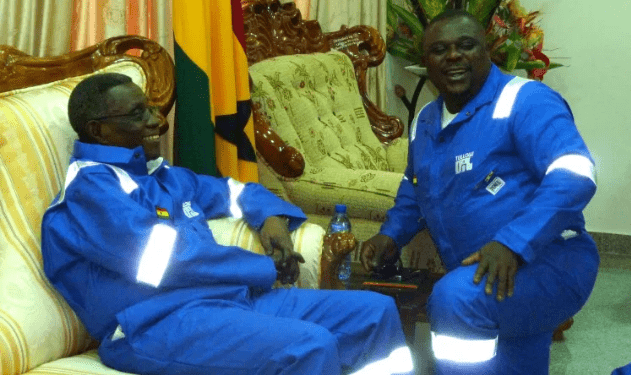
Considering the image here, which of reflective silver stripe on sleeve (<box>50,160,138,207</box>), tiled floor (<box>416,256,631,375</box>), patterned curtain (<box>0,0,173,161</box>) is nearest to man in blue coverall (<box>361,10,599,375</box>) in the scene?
tiled floor (<box>416,256,631,375</box>)

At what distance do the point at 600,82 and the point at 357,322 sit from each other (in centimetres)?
316

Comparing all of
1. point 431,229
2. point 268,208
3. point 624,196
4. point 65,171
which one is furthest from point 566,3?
point 65,171

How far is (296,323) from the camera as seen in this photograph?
1483mm

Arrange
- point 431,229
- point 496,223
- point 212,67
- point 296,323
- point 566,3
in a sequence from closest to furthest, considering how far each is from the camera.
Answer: point 296,323
point 496,223
point 431,229
point 212,67
point 566,3

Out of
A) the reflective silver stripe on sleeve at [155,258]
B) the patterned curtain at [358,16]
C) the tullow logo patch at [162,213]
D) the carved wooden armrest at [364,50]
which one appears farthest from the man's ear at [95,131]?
the patterned curtain at [358,16]

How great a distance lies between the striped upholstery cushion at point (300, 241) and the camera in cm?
187

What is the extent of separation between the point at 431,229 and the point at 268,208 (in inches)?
18.6

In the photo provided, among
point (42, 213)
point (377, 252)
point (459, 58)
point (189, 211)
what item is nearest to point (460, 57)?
point (459, 58)

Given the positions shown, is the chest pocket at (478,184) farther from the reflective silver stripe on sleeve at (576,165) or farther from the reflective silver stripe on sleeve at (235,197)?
the reflective silver stripe on sleeve at (235,197)

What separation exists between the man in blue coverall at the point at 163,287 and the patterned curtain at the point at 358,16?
2362 mm

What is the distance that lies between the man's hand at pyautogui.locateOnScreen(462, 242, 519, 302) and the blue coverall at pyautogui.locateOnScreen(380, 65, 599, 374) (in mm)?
23

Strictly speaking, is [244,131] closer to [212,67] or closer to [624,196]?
[212,67]

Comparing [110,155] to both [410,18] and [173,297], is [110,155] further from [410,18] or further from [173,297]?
[410,18]

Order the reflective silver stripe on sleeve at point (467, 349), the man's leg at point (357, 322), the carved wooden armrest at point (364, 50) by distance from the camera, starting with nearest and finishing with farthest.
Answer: the man's leg at point (357, 322) < the reflective silver stripe on sleeve at point (467, 349) < the carved wooden armrest at point (364, 50)
